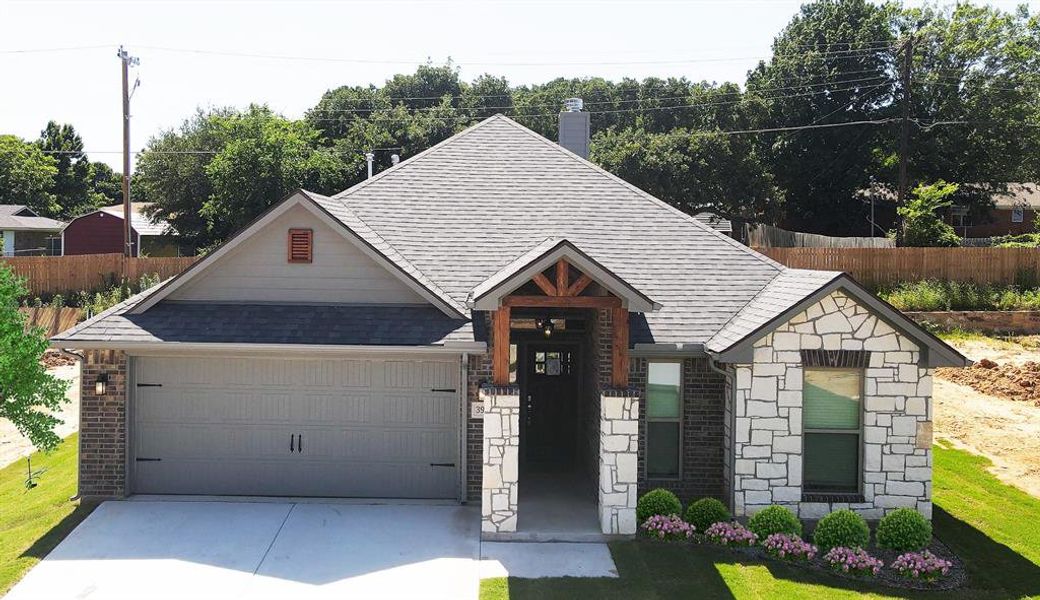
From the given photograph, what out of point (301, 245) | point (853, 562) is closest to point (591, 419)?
point (853, 562)

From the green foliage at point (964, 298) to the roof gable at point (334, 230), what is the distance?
1842cm

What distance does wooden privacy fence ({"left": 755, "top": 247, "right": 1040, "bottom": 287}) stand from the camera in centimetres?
2692

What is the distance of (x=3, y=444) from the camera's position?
16.0 m

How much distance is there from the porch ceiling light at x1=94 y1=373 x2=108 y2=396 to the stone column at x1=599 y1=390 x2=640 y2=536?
22.9 feet

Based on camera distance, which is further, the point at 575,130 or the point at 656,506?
the point at 575,130

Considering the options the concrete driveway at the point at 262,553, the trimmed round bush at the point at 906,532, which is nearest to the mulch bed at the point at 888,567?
the trimmed round bush at the point at 906,532

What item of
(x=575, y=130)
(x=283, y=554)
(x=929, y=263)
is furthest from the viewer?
(x=929, y=263)

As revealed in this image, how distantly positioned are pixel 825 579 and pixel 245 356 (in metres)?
8.20

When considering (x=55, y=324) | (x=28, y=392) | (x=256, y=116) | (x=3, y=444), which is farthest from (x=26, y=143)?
(x=28, y=392)

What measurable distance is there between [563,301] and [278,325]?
4181 millimetres

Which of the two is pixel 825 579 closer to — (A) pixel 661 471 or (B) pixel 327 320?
(A) pixel 661 471

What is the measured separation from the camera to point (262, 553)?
9828mm

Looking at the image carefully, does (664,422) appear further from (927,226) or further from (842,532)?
(927,226)

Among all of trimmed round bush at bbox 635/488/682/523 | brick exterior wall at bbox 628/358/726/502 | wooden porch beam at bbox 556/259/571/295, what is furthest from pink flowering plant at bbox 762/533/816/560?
wooden porch beam at bbox 556/259/571/295
